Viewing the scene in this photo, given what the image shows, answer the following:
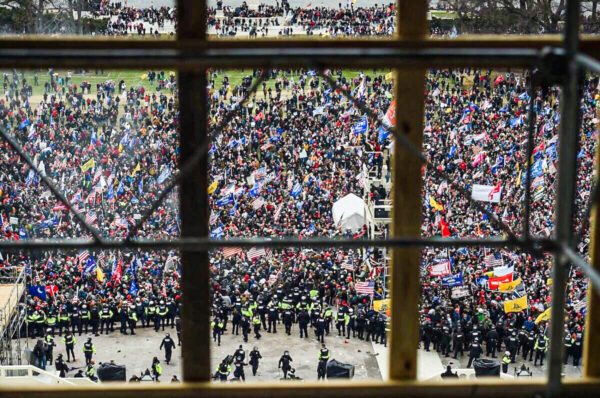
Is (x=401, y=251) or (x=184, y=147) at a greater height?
(x=184, y=147)

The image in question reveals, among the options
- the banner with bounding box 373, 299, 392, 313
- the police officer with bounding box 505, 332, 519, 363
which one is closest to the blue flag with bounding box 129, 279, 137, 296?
the banner with bounding box 373, 299, 392, 313

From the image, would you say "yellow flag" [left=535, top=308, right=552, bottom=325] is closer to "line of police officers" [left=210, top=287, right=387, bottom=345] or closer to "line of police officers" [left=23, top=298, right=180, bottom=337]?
"line of police officers" [left=210, top=287, right=387, bottom=345]

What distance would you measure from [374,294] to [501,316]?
137 inches

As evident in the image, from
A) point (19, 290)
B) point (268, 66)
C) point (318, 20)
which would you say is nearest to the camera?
point (268, 66)

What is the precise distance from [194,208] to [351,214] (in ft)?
69.0

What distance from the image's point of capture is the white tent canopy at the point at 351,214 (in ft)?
85.7

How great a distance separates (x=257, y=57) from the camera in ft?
15.2


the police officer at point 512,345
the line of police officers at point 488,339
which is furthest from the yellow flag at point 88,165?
the police officer at point 512,345

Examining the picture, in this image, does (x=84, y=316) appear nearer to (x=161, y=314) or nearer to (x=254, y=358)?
(x=161, y=314)

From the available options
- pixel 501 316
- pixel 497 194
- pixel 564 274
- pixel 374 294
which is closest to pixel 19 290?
pixel 374 294

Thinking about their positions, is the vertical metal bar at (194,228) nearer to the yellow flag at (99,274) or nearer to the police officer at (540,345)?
the police officer at (540,345)

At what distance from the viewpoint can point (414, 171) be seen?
16.9ft

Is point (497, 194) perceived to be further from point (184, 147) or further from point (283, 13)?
point (283, 13)

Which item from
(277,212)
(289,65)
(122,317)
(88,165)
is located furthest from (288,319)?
(289,65)
